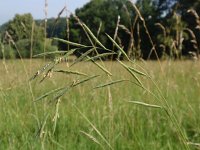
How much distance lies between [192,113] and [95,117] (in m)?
0.64

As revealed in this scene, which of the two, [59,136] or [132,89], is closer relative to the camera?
[59,136]

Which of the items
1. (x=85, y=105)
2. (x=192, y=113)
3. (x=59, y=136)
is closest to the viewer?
(x=59, y=136)

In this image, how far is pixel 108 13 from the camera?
44.8 m

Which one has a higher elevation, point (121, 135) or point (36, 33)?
point (36, 33)

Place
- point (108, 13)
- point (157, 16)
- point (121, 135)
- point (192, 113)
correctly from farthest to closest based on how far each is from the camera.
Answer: point (108, 13) < point (157, 16) < point (192, 113) < point (121, 135)

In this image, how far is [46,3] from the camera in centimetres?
236

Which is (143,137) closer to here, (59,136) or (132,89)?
(59,136)

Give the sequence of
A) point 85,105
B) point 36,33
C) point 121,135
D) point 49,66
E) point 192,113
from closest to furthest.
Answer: point 49,66 → point 121,135 → point 192,113 → point 85,105 → point 36,33

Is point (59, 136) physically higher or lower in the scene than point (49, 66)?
lower

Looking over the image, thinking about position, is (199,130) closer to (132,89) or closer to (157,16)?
(132,89)

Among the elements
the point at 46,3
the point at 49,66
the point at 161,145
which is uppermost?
the point at 46,3

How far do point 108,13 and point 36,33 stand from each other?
138 feet

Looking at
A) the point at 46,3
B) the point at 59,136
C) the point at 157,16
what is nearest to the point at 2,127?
the point at 59,136

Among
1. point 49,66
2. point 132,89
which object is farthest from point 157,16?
point 49,66
